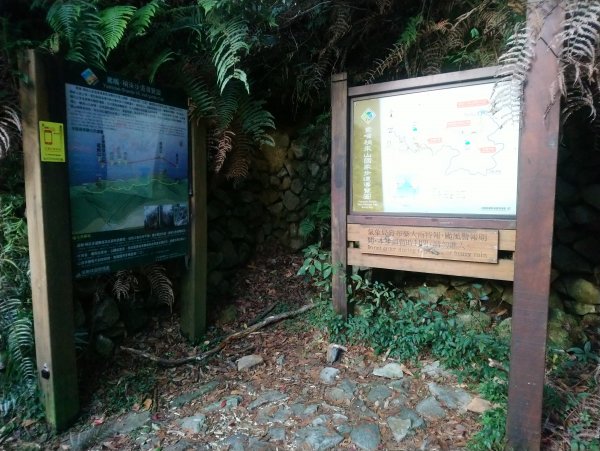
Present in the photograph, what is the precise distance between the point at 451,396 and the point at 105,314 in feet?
7.78

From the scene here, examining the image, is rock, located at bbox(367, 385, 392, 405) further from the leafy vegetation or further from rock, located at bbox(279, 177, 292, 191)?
rock, located at bbox(279, 177, 292, 191)

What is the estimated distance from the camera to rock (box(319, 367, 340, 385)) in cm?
260

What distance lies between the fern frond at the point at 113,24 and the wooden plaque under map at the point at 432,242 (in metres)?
2.00

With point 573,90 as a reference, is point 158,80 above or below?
above

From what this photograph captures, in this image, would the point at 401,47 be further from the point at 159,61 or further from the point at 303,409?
the point at 303,409

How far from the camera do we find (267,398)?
2490 millimetres

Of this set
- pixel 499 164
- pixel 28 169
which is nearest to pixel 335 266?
pixel 499 164

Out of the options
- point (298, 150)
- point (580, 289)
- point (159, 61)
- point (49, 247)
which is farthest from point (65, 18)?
point (580, 289)

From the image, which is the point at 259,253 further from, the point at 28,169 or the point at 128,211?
the point at 28,169

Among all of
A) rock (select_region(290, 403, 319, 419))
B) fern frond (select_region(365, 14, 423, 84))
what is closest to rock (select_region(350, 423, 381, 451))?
rock (select_region(290, 403, 319, 419))

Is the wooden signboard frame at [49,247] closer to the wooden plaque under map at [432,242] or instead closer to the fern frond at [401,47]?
the wooden plaque under map at [432,242]

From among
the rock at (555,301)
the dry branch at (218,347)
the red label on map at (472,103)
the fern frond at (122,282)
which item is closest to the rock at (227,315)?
the dry branch at (218,347)

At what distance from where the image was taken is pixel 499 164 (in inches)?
95.9

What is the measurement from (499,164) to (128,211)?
7.97 feet
